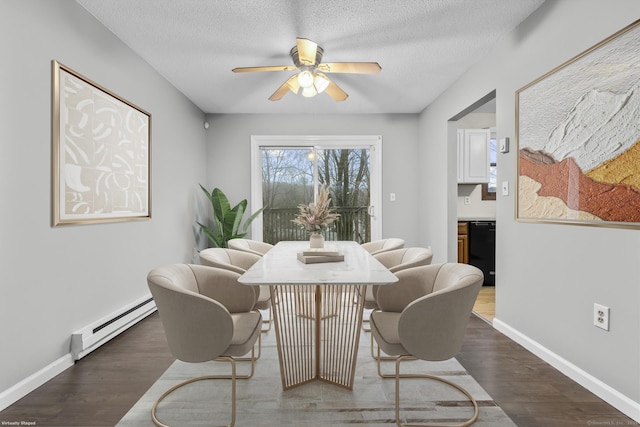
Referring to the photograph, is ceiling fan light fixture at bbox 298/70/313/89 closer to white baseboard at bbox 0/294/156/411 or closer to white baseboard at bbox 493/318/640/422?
white baseboard at bbox 0/294/156/411

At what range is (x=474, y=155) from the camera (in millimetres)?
4578

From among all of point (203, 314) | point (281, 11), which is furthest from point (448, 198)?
point (203, 314)

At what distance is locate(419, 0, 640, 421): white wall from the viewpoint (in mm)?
1753

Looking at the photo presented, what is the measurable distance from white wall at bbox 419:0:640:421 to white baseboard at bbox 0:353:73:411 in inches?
123

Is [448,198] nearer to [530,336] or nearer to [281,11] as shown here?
[530,336]

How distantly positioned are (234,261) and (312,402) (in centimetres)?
126

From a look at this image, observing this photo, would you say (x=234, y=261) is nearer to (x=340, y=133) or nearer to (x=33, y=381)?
(x=33, y=381)

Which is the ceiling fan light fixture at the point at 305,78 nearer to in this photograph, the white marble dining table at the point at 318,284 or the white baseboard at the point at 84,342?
the white marble dining table at the point at 318,284

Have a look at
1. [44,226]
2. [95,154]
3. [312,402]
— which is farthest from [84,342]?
[312,402]

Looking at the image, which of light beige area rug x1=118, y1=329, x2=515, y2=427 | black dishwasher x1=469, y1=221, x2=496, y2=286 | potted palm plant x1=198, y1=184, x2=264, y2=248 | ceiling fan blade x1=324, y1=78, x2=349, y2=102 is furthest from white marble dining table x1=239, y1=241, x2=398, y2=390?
black dishwasher x1=469, y1=221, x2=496, y2=286

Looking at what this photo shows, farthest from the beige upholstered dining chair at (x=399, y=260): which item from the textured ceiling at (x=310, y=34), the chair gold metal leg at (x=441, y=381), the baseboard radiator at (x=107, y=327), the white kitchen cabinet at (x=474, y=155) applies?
the white kitchen cabinet at (x=474, y=155)

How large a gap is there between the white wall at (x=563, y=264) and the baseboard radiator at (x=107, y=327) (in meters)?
3.07

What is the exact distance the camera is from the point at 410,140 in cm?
501

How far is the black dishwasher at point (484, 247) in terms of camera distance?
4386mm
